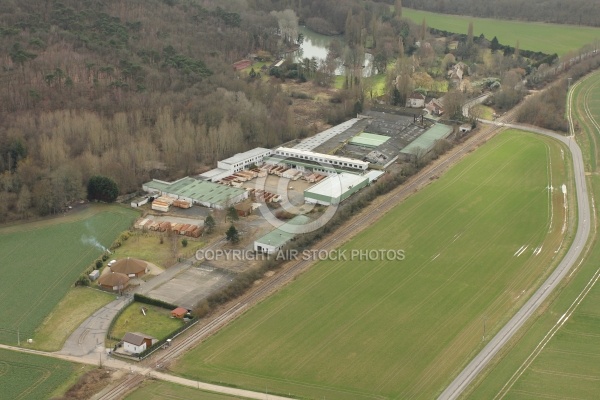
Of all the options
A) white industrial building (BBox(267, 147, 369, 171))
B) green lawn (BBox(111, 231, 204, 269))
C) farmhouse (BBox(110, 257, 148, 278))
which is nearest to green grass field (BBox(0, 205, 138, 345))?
Result: green lawn (BBox(111, 231, 204, 269))

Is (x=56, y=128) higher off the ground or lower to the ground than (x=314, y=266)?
higher

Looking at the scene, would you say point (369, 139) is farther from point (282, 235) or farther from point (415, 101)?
point (282, 235)

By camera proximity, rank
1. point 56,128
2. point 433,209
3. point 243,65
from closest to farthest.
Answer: point 433,209 < point 56,128 < point 243,65

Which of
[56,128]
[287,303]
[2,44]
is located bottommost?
[287,303]

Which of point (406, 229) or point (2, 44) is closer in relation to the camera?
point (406, 229)

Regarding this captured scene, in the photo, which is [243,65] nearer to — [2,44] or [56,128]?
[2,44]

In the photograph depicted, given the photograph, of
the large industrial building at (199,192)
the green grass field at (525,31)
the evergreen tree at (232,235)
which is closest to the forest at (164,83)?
the large industrial building at (199,192)

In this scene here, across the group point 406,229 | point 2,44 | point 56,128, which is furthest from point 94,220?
point 2,44
